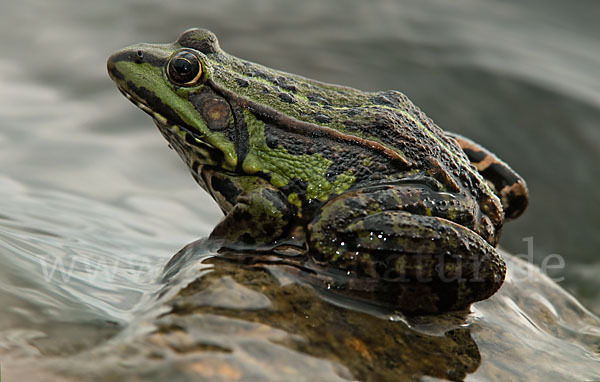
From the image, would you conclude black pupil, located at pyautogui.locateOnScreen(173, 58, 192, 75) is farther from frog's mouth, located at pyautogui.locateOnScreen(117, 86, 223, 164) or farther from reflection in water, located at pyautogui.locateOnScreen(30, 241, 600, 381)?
reflection in water, located at pyautogui.locateOnScreen(30, 241, 600, 381)

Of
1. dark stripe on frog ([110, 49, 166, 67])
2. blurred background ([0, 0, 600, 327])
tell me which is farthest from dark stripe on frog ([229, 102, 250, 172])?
blurred background ([0, 0, 600, 327])

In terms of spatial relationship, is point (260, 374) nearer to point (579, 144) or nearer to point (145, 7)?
point (579, 144)

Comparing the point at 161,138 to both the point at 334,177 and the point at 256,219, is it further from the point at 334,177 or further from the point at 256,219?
the point at 334,177

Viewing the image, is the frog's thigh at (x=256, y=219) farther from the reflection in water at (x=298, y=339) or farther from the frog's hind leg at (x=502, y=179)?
the frog's hind leg at (x=502, y=179)

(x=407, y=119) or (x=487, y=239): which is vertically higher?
(x=407, y=119)

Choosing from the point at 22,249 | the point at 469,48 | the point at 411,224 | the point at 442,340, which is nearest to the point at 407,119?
the point at 411,224

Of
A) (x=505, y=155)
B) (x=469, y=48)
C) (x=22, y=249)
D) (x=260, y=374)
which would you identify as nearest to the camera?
(x=260, y=374)
